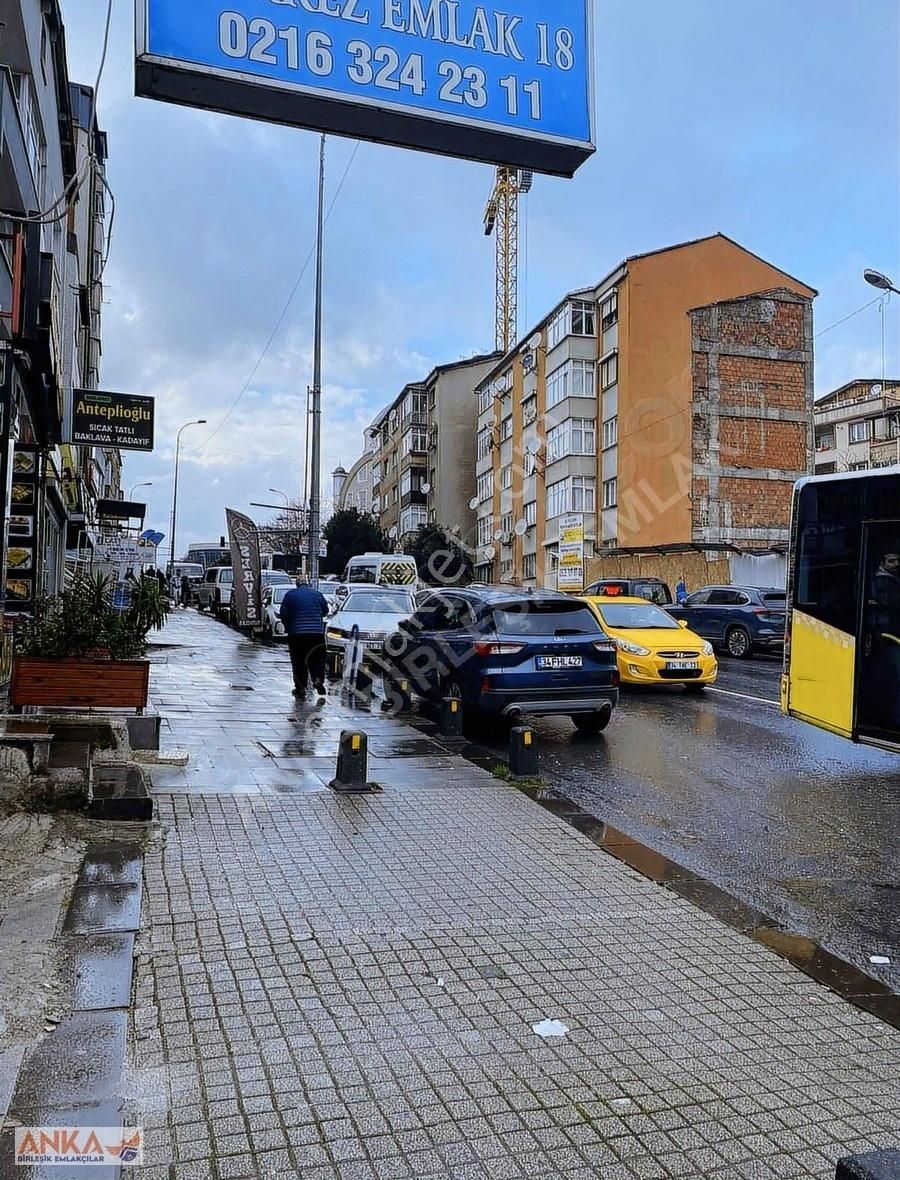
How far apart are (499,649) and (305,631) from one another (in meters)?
4.36

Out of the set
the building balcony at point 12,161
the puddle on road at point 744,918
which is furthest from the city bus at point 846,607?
the building balcony at point 12,161

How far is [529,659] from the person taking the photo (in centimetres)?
1055

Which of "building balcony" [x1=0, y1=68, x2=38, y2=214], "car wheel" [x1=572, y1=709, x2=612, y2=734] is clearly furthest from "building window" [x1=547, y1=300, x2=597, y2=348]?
"car wheel" [x1=572, y1=709, x2=612, y2=734]

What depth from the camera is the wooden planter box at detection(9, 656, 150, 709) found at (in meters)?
9.12

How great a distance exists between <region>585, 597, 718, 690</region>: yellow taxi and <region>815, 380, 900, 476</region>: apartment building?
158 feet

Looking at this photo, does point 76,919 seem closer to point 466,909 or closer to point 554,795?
point 466,909

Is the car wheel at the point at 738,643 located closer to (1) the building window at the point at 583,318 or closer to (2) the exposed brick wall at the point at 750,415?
(2) the exposed brick wall at the point at 750,415

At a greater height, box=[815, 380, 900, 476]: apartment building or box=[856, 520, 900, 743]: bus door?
box=[815, 380, 900, 476]: apartment building

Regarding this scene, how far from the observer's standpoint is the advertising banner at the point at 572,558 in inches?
1698

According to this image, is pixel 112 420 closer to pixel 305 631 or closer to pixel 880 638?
pixel 305 631

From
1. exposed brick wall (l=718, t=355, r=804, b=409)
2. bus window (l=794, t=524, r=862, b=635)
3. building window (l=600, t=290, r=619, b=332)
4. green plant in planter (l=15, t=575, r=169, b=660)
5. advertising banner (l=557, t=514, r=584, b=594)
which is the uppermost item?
building window (l=600, t=290, r=619, b=332)

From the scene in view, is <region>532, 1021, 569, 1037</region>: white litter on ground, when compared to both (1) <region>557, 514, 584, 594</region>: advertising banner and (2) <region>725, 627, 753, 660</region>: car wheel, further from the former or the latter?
(1) <region>557, 514, 584, 594</region>: advertising banner

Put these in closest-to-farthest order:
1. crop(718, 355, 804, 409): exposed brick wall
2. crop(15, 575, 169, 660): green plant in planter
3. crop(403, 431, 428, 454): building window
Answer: crop(15, 575, 169, 660): green plant in planter, crop(718, 355, 804, 409): exposed brick wall, crop(403, 431, 428, 454): building window

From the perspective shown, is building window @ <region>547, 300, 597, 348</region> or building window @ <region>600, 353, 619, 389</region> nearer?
building window @ <region>600, 353, 619, 389</region>
